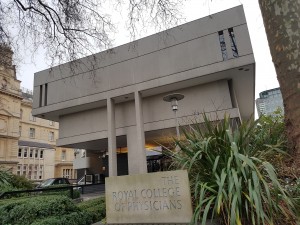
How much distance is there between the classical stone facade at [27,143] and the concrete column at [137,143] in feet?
85.9

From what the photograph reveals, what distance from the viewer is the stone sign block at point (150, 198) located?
13.6 feet

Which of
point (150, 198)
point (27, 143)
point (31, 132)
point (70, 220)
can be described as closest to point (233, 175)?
point (150, 198)

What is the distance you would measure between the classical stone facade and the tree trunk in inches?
1503

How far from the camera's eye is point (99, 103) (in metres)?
18.3

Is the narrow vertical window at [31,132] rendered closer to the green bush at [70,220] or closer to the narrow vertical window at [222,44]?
the narrow vertical window at [222,44]

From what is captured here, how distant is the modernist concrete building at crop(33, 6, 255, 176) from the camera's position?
577 inches

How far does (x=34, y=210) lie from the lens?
5828 millimetres

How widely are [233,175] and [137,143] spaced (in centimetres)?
1358

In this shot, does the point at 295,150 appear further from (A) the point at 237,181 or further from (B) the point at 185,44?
(B) the point at 185,44

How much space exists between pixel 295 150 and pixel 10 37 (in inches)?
346

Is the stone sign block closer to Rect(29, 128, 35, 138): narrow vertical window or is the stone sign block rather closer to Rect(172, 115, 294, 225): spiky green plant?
Rect(172, 115, 294, 225): spiky green plant

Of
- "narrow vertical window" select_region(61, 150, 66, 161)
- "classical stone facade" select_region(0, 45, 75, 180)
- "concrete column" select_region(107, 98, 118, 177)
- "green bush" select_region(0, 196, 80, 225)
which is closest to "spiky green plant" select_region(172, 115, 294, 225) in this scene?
"green bush" select_region(0, 196, 80, 225)

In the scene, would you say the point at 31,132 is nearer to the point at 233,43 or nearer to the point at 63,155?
the point at 63,155

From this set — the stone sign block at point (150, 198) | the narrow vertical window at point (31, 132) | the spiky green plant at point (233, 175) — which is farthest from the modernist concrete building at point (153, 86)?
A: the narrow vertical window at point (31, 132)
